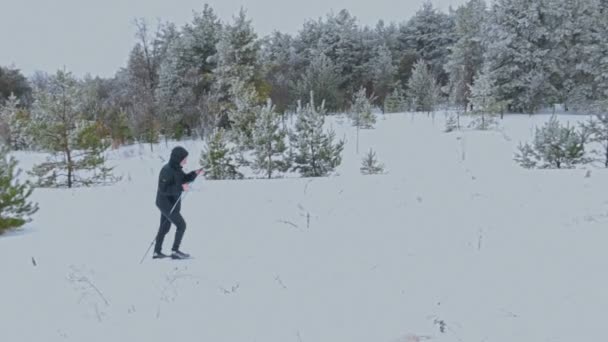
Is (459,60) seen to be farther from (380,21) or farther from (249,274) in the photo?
(249,274)

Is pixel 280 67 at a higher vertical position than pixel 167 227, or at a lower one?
higher

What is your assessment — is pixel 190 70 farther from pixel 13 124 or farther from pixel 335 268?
pixel 335 268

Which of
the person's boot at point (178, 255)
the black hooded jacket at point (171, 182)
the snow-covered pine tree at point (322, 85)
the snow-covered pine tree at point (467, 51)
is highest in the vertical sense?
the snow-covered pine tree at point (467, 51)

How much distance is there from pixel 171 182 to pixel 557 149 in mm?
10176

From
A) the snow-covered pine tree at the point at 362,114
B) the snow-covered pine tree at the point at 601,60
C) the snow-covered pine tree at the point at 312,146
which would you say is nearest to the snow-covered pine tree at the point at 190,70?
the snow-covered pine tree at the point at 362,114

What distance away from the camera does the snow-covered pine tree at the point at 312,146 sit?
42.3ft

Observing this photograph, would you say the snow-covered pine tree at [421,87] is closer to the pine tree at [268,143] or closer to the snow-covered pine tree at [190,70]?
the snow-covered pine tree at [190,70]

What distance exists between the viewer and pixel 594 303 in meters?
3.51

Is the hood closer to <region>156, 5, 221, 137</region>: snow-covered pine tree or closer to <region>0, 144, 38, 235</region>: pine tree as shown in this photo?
<region>0, 144, 38, 235</region>: pine tree

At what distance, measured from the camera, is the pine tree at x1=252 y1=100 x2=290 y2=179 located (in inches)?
518

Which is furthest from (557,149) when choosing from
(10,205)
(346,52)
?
(346,52)

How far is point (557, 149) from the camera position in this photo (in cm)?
1206

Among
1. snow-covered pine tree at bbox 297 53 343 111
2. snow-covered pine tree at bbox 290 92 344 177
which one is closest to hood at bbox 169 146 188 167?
snow-covered pine tree at bbox 290 92 344 177

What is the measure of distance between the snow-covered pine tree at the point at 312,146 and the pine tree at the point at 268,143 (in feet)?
1.27
